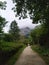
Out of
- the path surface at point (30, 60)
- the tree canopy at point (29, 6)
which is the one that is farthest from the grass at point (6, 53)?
the tree canopy at point (29, 6)

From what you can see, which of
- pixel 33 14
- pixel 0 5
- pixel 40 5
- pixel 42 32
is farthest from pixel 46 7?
pixel 42 32

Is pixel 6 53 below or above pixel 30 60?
above

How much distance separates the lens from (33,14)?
24109mm

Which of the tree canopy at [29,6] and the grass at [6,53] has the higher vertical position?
the tree canopy at [29,6]

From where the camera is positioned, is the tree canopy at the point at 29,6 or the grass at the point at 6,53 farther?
the tree canopy at the point at 29,6

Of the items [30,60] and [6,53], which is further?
[30,60]

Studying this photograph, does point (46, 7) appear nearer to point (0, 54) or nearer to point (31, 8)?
point (31, 8)

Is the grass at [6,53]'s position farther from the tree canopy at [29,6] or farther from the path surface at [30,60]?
the tree canopy at [29,6]

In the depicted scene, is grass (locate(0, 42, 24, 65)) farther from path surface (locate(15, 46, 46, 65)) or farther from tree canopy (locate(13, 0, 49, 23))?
tree canopy (locate(13, 0, 49, 23))

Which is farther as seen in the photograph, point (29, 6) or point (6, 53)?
point (29, 6)

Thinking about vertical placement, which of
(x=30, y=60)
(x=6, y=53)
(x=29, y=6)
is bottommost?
(x=30, y=60)

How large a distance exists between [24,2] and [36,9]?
7.29 ft

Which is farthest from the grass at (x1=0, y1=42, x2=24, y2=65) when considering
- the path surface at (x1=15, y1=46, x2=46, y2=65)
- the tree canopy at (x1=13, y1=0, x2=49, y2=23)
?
the tree canopy at (x1=13, y1=0, x2=49, y2=23)

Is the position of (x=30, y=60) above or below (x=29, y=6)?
below
